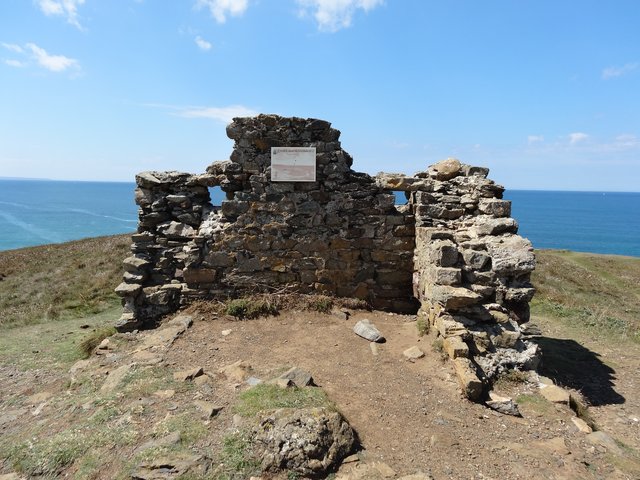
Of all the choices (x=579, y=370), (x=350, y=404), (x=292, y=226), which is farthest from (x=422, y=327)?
(x=579, y=370)

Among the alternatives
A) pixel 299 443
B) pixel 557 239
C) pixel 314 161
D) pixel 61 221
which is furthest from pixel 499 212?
pixel 61 221

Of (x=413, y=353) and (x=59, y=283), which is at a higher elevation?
(x=413, y=353)

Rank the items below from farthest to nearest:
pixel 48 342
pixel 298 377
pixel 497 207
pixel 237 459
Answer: pixel 48 342 → pixel 497 207 → pixel 298 377 → pixel 237 459

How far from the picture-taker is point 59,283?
51.3 feet

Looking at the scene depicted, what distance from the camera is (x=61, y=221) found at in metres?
94.4

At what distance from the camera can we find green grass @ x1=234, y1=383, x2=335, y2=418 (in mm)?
4809

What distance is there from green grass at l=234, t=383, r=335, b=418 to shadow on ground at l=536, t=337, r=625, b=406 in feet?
15.6

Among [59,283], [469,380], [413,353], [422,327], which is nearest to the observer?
[469,380]

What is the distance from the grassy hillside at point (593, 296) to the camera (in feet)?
38.9

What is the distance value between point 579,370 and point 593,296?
11.2 m

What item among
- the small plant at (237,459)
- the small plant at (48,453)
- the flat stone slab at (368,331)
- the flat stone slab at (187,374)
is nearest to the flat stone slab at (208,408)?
the small plant at (237,459)

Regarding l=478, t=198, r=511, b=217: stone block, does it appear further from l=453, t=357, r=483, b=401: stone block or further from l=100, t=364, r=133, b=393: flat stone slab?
l=100, t=364, r=133, b=393: flat stone slab

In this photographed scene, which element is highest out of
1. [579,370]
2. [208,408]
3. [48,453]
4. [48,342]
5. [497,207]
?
[497,207]

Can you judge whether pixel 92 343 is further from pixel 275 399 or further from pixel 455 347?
pixel 455 347
